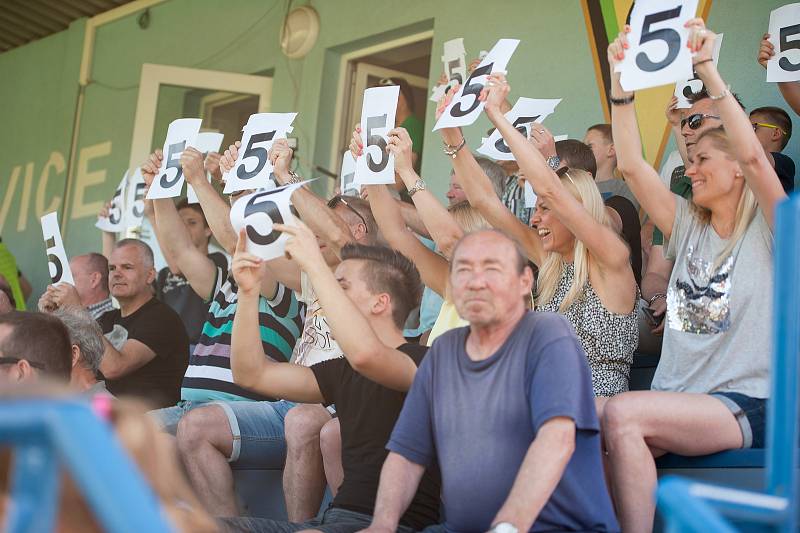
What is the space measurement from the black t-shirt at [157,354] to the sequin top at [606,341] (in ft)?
6.86

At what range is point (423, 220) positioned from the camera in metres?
3.54

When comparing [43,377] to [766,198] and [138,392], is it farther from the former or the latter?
[766,198]

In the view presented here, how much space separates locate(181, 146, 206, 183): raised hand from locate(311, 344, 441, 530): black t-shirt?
4.93 ft

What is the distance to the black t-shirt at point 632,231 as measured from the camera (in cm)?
367

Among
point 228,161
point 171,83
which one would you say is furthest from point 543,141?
point 171,83

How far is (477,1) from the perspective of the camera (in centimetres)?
567

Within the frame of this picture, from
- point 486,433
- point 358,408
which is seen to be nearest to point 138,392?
point 358,408

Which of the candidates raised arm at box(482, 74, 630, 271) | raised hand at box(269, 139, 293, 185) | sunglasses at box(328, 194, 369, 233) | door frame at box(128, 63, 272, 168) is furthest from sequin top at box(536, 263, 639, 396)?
door frame at box(128, 63, 272, 168)

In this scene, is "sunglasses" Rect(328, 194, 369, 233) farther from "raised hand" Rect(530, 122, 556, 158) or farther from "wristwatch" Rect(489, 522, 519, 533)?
"wristwatch" Rect(489, 522, 519, 533)

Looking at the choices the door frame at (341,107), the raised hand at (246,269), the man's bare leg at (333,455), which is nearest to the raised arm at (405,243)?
the man's bare leg at (333,455)

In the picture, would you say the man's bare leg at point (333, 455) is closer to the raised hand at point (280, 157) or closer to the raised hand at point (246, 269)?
the raised hand at point (246, 269)

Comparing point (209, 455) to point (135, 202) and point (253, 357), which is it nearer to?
point (253, 357)

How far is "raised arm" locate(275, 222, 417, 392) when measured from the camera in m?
2.62

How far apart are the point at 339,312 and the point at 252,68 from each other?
479 cm
